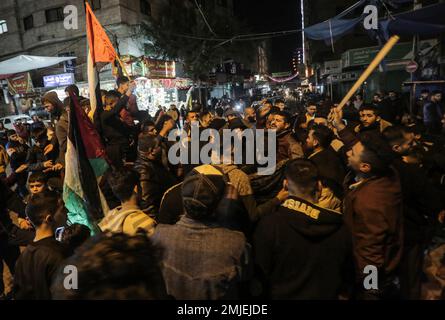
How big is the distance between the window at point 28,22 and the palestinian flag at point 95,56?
2620 centimetres

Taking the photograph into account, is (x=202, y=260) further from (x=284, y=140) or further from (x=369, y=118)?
(x=369, y=118)

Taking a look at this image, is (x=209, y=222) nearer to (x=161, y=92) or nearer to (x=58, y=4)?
(x=161, y=92)

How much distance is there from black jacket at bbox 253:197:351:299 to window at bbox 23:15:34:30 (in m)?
31.6

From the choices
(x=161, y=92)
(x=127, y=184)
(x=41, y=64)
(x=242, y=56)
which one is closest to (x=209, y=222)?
(x=127, y=184)

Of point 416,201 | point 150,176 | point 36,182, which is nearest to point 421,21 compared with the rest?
point 416,201

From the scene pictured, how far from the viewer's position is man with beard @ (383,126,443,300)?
3188mm

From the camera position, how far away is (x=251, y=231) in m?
3.01

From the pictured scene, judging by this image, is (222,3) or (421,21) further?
(222,3)

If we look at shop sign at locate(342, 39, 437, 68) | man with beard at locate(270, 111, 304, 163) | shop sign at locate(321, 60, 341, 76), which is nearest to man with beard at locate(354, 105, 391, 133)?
man with beard at locate(270, 111, 304, 163)

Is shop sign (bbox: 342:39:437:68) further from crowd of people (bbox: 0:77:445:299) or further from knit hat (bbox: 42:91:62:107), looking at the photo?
knit hat (bbox: 42:91:62:107)

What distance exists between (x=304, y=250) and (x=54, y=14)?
29.7 m

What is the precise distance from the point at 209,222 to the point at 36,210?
1.66 meters

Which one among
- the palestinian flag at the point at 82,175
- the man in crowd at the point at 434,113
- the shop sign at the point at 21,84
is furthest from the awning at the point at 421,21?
the shop sign at the point at 21,84

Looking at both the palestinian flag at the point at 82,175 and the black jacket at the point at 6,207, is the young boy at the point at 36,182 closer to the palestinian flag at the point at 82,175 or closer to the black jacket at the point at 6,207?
the black jacket at the point at 6,207
